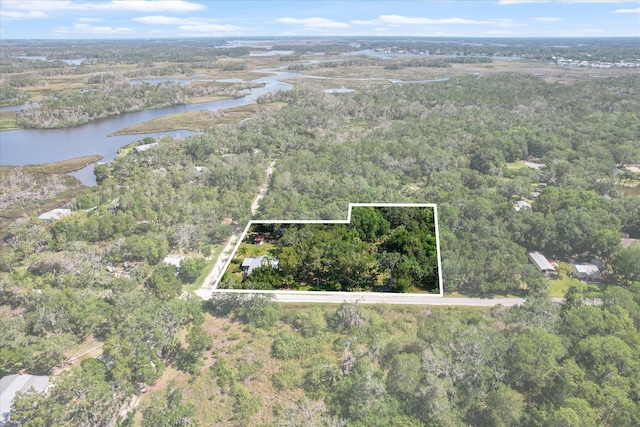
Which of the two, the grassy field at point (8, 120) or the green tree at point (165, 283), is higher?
the grassy field at point (8, 120)

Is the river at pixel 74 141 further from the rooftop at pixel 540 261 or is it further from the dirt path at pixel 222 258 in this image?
the rooftop at pixel 540 261

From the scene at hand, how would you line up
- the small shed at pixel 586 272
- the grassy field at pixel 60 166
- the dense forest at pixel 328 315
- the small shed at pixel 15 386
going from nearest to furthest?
the small shed at pixel 15 386 < the dense forest at pixel 328 315 < the small shed at pixel 586 272 < the grassy field at pixel 60 166

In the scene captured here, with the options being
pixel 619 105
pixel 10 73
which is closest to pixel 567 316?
pixel 619 105

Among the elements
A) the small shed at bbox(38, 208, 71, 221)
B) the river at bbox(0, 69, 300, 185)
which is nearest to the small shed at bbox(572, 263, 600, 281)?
the small shed at bbox(38, 208, 71, 221)

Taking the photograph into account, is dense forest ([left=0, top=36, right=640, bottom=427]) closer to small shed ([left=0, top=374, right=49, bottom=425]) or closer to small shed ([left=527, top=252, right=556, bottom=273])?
small shed ([left=527, top=252, right=556, bottom=273])

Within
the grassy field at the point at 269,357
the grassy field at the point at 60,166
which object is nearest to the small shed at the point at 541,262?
the grassy field at the point at 269,357

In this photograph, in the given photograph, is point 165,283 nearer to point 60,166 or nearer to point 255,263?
point 255,263
